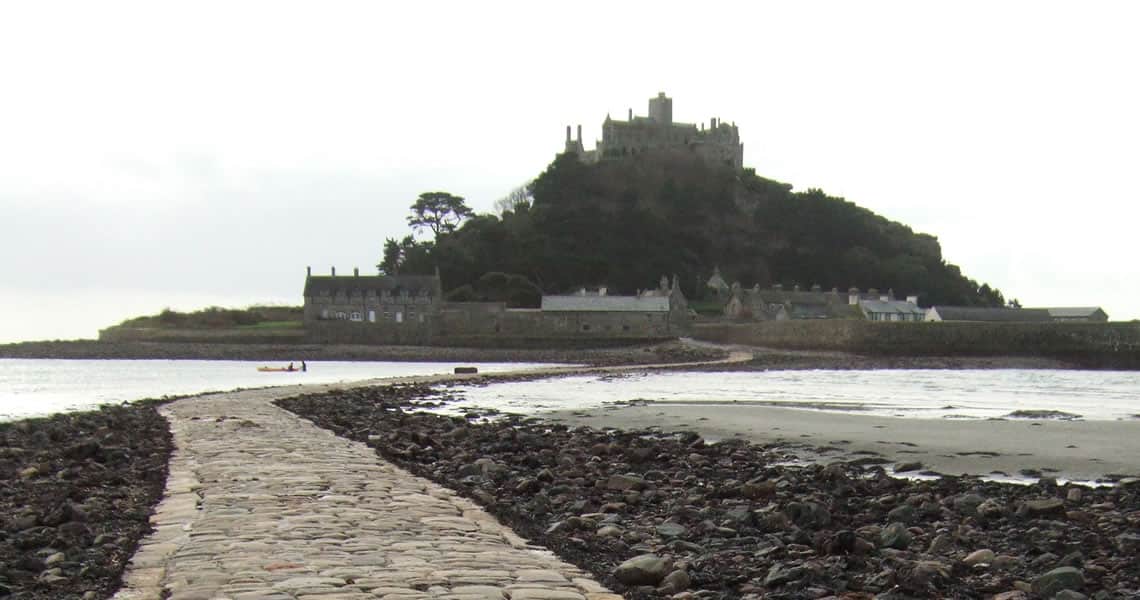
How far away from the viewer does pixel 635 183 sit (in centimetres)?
8981

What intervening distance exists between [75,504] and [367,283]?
63.1 metres

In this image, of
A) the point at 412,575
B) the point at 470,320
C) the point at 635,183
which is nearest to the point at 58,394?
the point at 412,575

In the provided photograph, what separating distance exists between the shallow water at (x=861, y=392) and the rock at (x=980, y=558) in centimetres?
1269

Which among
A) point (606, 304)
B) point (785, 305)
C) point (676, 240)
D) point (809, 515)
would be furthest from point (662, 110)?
point (809, 515)

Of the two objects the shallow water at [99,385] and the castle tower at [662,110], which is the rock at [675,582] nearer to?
the shallow water at [99,385]

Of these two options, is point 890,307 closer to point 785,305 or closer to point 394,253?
point 785,305

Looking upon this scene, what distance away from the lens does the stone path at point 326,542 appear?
5309mm

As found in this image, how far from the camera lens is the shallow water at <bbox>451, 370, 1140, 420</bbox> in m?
21.1

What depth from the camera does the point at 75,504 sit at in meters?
8.06

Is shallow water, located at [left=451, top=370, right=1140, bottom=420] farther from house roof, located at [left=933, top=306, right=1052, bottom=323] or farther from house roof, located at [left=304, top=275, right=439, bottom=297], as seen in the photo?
house roof, located at [left=304, top=275, right=439, bottom=297]

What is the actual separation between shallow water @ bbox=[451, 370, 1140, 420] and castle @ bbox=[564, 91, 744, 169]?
66.9 m

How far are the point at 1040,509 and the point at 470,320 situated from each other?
58850 millimetres

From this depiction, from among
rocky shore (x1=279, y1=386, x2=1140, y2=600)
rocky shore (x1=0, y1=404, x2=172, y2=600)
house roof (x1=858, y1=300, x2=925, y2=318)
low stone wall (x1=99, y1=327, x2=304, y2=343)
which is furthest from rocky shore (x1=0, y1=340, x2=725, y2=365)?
rocky shore (x1=279, y1=386, x2=1140, y2=600)

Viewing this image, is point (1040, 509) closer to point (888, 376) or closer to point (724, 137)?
point (888, 376)
